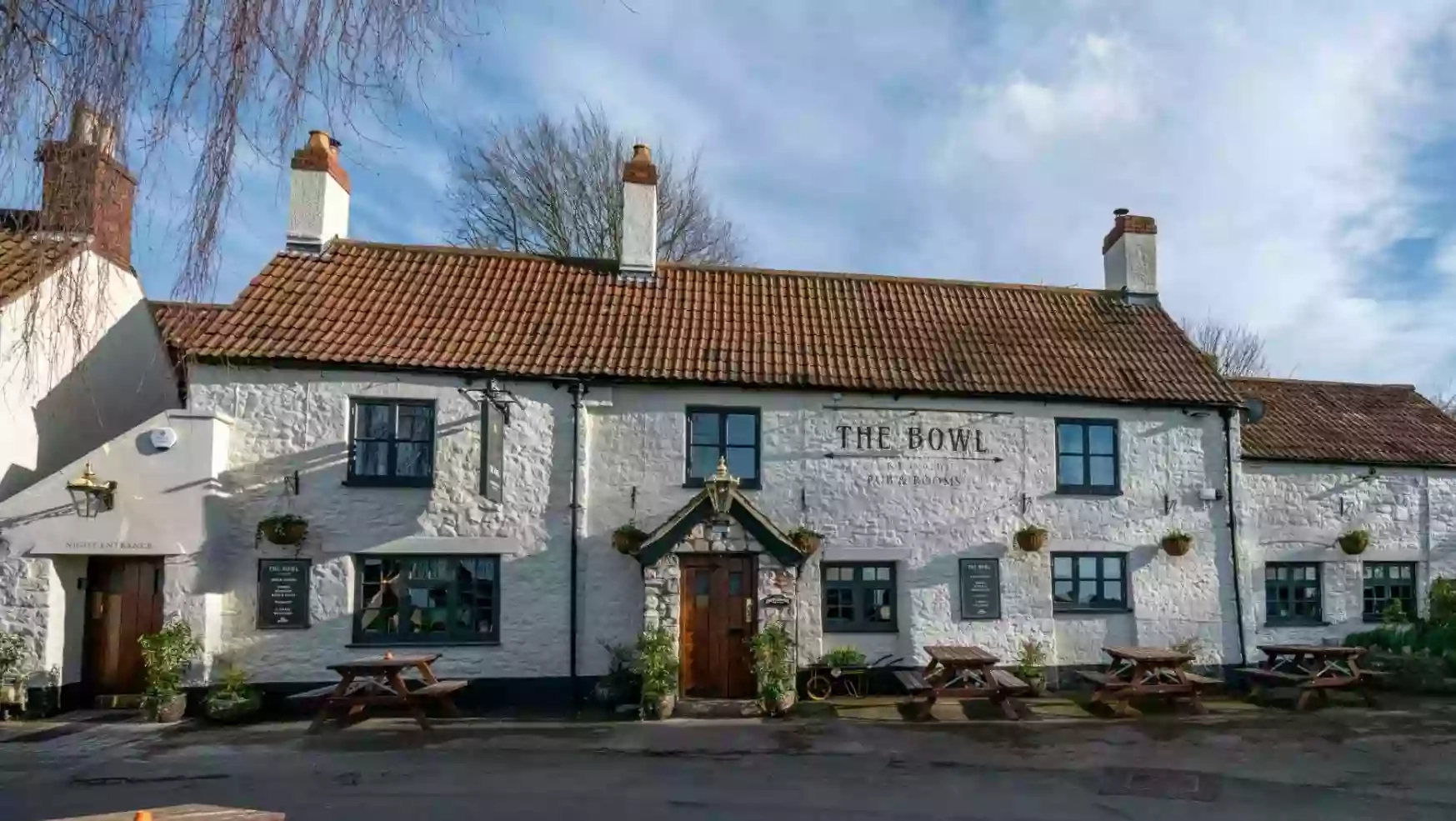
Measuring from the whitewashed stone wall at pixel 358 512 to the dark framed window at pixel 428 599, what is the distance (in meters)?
0.17

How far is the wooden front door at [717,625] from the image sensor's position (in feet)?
44.0

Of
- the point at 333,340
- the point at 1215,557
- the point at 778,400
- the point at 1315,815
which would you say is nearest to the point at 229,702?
the point at 333,340

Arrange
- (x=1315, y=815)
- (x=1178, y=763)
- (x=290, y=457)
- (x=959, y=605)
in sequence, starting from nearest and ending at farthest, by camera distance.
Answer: (x=1315, y=815), (x=1178, y=763), (x=290, y=457), (x=959, y=605)

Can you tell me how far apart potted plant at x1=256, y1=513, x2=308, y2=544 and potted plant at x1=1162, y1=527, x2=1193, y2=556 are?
515 inches

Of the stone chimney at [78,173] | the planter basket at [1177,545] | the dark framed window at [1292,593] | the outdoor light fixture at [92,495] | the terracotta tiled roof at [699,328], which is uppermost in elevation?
the terracotta tiled roof at [699,328]

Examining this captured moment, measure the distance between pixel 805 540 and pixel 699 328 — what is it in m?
3.96

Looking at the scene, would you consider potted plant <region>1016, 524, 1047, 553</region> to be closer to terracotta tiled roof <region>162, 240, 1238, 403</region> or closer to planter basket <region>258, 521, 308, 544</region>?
terracotta tiled roof <region>162, 240, 1238, 403</region>

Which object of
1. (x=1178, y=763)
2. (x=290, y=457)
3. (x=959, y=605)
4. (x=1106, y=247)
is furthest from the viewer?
(x=1106, y=247)

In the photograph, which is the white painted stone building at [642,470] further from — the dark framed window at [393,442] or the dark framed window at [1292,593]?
the dark framed window at [1292,593]

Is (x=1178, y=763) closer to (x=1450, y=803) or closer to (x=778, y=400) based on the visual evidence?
(x=1450, y=803)

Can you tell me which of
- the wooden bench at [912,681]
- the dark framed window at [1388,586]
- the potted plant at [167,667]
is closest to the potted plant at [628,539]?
the wooden bench at [912,681]

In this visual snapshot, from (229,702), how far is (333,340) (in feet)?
16.9

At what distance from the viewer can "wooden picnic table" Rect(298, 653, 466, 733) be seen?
39.4 feet

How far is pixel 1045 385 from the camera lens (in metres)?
15.2
